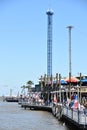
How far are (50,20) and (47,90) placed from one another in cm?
4307

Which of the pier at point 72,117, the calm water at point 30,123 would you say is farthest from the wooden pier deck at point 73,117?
the calm water at point 30,123

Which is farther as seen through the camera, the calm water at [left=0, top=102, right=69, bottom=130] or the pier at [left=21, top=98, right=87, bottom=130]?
the calm water at [left=0, top=102, right=69, bottom=130]

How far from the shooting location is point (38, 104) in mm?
92562

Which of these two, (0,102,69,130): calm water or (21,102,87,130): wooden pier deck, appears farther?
(0,102,69,130): calm water

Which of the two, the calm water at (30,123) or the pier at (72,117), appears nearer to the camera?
the pier at (72,117)

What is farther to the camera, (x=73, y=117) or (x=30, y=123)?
(x=30, y=123)

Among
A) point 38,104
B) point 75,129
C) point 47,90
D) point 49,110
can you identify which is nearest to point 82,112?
point 75,129

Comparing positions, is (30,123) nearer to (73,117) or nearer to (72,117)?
(72,117)

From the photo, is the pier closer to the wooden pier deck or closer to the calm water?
the wooden pier deck

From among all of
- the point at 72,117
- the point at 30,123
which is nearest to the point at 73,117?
the point at 72,117

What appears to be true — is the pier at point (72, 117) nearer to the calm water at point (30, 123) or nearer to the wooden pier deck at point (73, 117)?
the wooden pier deck at point (73, 117)

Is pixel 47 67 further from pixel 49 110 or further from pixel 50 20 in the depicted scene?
pixel 49 110

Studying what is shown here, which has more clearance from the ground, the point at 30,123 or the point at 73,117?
the point at 73,117

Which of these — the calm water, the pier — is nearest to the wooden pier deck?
the pier
